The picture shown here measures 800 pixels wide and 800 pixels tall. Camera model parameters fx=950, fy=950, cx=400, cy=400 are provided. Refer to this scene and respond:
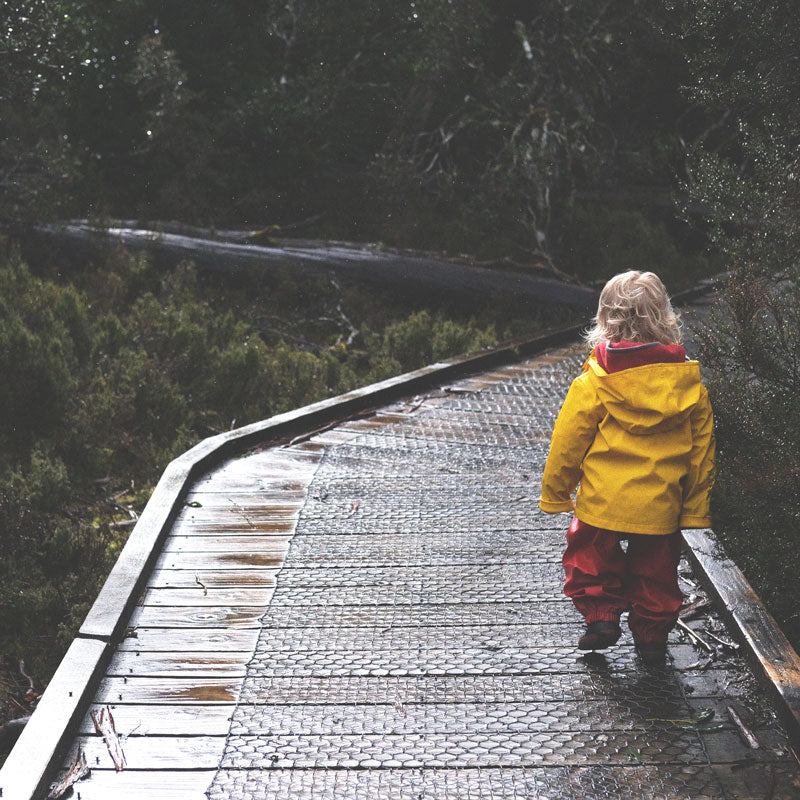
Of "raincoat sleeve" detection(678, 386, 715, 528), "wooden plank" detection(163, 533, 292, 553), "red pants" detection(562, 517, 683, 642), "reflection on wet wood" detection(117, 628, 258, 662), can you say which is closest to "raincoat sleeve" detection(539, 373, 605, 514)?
"red pants" detection(562, 517, 683, 642)

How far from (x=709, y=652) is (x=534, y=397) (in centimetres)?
423

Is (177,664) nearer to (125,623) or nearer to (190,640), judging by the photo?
(190,640)

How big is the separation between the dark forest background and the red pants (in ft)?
1.38

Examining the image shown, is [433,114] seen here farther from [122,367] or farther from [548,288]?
[122,367]

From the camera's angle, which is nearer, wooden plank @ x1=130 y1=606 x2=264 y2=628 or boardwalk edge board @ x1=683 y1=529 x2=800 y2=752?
boardwalk edge board @ x1=683 y1=529 x2=800 y2=752

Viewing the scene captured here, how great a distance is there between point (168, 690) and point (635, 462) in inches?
72.5

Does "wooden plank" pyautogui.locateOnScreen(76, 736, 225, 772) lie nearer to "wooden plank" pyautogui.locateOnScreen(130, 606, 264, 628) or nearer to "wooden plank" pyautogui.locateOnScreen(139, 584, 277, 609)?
"wooden plank" pyautogui.locateOnScreen(130, 606, 264, 628)

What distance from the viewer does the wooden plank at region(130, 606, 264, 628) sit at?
3.83 metres

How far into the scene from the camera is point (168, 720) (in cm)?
312

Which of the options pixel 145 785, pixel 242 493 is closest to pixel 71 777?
pixel 145 785

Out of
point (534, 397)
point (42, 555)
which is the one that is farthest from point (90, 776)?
point (534, 397)

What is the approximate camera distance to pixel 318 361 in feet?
35.6

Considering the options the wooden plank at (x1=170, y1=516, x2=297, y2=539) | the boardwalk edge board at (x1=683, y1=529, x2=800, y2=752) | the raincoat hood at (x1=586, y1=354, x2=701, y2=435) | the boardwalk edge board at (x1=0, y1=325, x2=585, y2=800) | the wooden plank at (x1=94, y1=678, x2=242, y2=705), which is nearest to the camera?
the boardwalk edge board at (x1=0, y1=325, x2=585, y2=800)

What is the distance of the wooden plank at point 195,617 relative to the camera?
3828 millimetres
